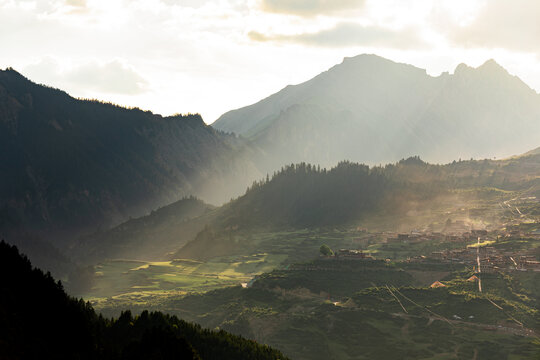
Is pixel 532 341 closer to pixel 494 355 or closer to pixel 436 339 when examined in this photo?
pixel 494 355

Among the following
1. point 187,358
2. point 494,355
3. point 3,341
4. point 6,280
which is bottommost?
point 494,355

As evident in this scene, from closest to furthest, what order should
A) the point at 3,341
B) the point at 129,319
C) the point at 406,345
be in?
the point at 3,341
the point at 129,319
the point at 406,345

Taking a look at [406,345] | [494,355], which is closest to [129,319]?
[406,345]

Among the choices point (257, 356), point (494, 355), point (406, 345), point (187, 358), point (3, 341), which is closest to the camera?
point (3, 341)

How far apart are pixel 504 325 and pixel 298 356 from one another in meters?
66.3

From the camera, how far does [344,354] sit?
194000 millimetres

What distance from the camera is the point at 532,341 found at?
18438 cm

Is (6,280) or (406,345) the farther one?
(406,345)

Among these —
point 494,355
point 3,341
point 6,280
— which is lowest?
point 494,355

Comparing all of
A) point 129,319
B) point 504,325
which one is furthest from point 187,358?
point 504,325

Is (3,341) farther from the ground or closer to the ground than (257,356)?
farther from the ground

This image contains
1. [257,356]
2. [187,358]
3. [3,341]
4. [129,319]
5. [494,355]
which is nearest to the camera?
[3,341]

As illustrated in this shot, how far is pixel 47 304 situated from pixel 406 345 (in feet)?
407

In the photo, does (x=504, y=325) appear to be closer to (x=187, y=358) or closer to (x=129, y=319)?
(x=129, y=319)
